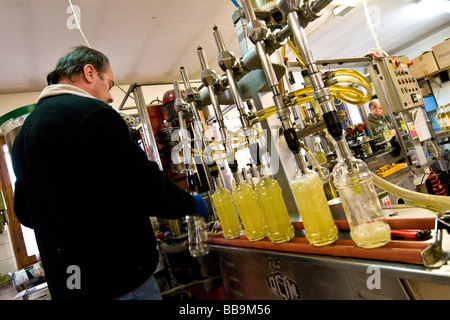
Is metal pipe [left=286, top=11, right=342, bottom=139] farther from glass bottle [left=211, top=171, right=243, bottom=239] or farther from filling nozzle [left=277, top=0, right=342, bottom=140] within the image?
glass bottle [left=211, top=171, right=243, bottom=239]

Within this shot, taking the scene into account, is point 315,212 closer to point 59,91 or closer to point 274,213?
point 274,213

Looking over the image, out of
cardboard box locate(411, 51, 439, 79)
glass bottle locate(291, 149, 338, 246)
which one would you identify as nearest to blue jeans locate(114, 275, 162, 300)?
glass bottle locate(291, 149, 338, 246)

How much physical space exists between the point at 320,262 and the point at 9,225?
431 cm

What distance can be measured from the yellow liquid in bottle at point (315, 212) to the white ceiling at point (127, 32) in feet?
9.08

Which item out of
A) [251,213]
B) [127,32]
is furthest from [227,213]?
[127,32]

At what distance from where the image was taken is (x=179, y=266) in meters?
1.82

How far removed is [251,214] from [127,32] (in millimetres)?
2974

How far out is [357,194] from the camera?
734mm

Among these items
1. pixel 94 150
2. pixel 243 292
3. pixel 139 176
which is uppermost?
pixel 94 150

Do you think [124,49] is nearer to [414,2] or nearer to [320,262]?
[320,262]

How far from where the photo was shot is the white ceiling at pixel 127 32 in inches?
101

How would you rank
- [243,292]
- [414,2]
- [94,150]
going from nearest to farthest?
[94,150], [243,292], [414,2]

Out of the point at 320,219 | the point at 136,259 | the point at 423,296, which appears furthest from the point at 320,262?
the point at 136,259

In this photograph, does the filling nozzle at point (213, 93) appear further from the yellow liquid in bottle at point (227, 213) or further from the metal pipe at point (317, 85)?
the metal pipe at point (317, 85)
